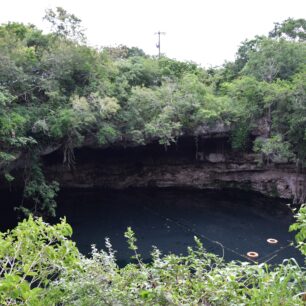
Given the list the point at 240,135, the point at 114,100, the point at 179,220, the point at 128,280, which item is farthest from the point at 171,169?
the point at 128,280

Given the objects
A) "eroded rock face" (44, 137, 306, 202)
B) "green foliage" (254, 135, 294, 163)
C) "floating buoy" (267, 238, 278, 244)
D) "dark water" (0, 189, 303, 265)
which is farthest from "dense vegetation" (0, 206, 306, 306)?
"eroded rock face" (44, 137, 306, 202)

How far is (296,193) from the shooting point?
39.7 ft

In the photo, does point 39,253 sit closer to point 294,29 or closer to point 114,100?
point 114,100

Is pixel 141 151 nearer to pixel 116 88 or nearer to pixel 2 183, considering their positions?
pixel 116 88

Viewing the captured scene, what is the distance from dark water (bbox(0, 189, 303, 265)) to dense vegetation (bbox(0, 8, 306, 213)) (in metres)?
1.41

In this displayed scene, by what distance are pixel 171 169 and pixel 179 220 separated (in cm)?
340

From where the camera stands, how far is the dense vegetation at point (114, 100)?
9211mm

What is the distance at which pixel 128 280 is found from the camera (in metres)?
2.21

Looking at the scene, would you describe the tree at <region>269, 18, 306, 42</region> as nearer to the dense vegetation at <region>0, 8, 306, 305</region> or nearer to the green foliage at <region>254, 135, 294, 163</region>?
the dense vegetation at <region>0, 8, 306, 305</region>

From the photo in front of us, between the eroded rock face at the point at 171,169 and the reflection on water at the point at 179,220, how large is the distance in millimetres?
487

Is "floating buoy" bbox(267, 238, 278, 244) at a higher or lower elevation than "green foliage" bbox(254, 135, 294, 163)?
lower

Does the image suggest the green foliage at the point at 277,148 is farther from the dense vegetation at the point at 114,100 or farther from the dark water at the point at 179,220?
the dark water at the point at 179,220

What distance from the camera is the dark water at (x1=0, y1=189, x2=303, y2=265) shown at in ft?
29.4

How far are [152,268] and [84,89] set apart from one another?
850 cm
